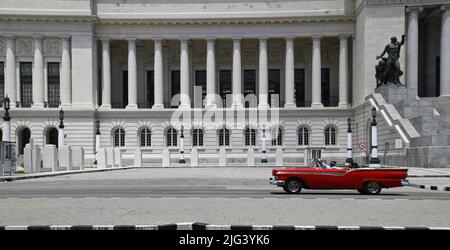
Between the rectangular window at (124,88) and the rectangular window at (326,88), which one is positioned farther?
the rectangular window at (124,88)

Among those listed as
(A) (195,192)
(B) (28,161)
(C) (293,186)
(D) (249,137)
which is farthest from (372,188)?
(D) (249,137)

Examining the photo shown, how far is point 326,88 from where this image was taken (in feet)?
244

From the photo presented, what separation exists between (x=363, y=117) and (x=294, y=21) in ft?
49.9

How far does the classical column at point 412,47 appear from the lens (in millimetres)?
61531

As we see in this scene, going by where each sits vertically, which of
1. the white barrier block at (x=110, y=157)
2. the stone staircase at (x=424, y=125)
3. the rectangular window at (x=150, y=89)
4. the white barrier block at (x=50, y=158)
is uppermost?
the rectangular window at (x=150, y=89)

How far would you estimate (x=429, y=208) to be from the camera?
16188mm

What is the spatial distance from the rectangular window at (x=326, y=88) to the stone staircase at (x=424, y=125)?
18255mm

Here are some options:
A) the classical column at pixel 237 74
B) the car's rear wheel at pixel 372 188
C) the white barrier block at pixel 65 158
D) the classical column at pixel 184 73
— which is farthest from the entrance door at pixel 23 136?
the car's rear wheel at pixel 372 188

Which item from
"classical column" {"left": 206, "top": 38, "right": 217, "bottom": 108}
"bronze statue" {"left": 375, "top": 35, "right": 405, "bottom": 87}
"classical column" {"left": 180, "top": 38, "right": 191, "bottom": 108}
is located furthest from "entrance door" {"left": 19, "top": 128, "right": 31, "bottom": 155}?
"bronze statue" {"left": 375, "top": 35, "right": 405, "bottom": 87}

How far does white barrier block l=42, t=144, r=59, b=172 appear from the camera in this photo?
40.6m

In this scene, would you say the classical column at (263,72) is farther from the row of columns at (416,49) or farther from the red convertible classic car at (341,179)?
the red convertible classic car at (341,179)

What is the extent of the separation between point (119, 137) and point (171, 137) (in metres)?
6.47

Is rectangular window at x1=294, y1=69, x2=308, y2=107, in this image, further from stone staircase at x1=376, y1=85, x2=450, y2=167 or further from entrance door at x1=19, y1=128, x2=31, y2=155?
entrance door at x1=19, y1=128, x2=31, y2=155

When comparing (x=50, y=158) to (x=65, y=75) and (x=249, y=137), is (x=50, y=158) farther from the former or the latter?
(x=249, y=137)
